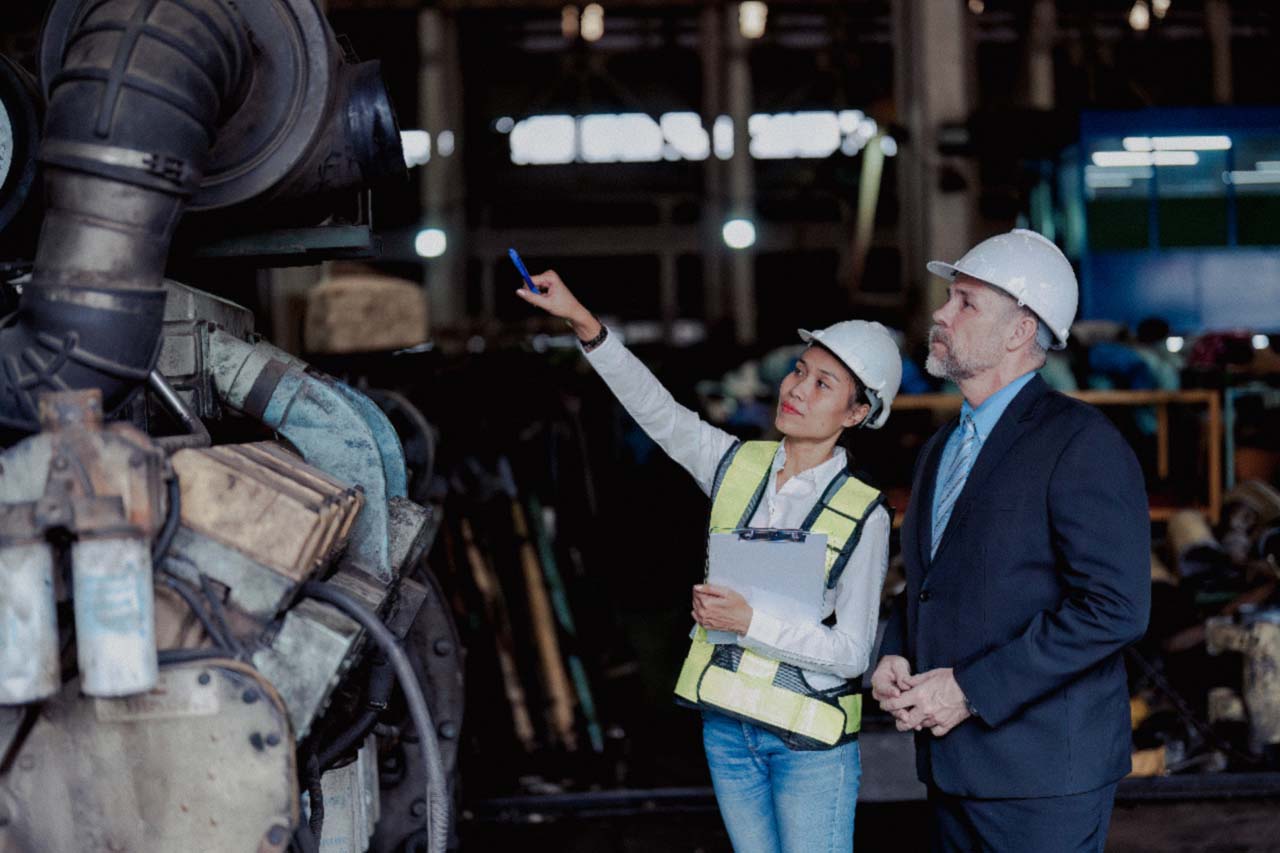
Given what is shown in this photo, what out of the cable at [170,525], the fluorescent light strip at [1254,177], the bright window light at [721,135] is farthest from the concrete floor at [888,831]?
the bright window light at [721,135]

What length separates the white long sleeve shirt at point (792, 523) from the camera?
2.68m

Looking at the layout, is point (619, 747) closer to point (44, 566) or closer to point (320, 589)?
point (320, 589)

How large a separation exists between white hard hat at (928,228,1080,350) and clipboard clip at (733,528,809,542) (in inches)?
24.6

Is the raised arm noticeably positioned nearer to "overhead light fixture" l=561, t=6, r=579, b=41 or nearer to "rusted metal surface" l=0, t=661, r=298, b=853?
"rusted metal surface" l=0, t=661, r=298, b=853

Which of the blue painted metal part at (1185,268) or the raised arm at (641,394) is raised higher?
the blue painted metal part at (1185,268)

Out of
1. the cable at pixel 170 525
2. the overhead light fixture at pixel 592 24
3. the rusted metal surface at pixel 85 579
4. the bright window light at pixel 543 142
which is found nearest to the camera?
the rusted metal surface at pixel 85 579

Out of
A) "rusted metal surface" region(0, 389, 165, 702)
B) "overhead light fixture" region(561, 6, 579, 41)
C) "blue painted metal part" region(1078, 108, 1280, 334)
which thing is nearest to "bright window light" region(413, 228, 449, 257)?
"overhead light fixture" region(561, 6, 579, 41)

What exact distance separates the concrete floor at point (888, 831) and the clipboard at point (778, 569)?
210 centimetres

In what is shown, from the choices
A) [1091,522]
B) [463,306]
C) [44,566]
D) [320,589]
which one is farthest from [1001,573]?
[463,306]

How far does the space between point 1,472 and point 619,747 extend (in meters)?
3.97

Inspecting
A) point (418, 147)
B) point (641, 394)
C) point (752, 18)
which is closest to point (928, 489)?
point (641, 394)

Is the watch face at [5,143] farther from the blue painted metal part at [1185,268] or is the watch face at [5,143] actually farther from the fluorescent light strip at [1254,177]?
the fluorescent light strip at [1254,177]

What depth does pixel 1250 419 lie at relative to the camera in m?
8.48

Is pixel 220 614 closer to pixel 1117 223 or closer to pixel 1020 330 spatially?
pixel 1020 330
